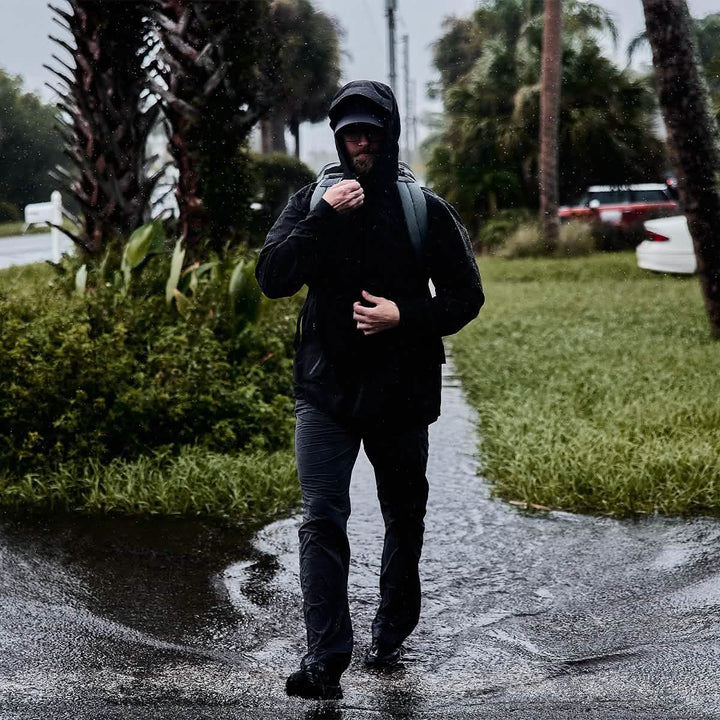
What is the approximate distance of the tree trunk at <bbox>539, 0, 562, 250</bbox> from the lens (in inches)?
1054

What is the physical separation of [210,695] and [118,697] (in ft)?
0.94

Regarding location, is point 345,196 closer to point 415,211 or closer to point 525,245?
point 415,211

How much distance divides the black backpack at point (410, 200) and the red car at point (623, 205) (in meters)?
25.0

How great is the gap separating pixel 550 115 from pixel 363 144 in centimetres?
2487

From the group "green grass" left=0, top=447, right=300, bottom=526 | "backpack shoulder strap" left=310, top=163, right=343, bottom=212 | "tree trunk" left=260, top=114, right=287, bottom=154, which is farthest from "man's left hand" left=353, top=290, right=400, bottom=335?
"tree trunk" left=260, top=114, right=287, bottom=154

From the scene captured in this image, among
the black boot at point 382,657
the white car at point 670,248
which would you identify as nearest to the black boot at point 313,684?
the black boot at point 382,657

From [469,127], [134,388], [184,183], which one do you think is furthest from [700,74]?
[469,127]

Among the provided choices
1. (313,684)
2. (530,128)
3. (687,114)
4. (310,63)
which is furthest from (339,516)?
(530,128)

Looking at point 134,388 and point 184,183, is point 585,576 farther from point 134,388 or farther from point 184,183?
point 184,183

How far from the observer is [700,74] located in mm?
10555

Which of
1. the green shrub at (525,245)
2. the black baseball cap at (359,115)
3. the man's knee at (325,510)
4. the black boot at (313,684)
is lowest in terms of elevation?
the black boot at (313,684)

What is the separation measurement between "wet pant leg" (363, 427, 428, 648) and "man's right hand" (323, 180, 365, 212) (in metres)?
0.77

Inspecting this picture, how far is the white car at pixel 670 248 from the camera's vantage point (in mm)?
18469

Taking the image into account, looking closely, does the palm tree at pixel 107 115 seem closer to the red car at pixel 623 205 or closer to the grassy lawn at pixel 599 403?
the grassy lawn at pixel 599 403
